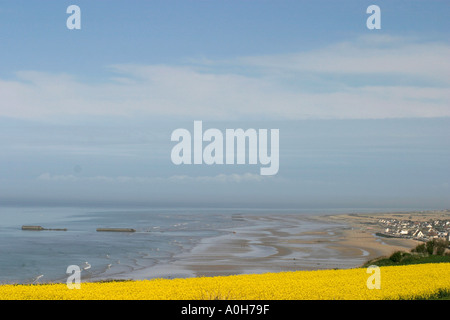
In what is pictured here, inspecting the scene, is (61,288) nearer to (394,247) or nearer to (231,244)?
(231,244)

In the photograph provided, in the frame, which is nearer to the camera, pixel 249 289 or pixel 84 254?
pixel 249 289

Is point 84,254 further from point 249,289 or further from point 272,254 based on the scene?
point 249,289

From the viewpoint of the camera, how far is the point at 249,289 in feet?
58.9

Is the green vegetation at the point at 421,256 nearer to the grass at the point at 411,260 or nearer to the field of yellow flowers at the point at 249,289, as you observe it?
the grass at the point at 411,260

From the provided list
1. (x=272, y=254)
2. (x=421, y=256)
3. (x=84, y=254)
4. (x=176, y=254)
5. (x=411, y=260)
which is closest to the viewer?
(x=411, y=260)

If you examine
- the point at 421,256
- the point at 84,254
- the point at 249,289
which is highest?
the point at 249,289

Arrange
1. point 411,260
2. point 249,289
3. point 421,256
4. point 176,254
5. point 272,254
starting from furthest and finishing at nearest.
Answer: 1. point 176,254
2. point 272,254
3. point 421,256
4. point 411,260
5. point 249,289

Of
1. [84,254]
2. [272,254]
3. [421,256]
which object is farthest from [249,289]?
[84,254]

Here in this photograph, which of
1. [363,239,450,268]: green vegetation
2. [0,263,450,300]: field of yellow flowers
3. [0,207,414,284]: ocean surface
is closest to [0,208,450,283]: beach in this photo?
[0,207,414,284]: ocean surface

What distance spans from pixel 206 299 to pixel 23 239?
58303 mm

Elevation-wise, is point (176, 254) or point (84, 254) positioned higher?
point (176, 254)

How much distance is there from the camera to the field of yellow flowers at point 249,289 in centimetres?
1678

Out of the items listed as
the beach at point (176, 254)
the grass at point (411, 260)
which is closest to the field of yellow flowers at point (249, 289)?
the grass at point (411, 260)

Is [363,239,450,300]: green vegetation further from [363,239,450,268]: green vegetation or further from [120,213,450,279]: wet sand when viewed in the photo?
[120,213,450,279]: wet sand
